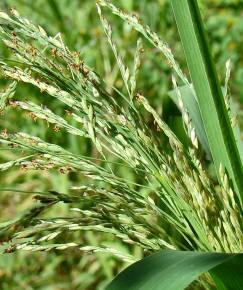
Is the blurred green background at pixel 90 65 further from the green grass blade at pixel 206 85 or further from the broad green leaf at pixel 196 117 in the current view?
the green grass blade at pixel 206 85

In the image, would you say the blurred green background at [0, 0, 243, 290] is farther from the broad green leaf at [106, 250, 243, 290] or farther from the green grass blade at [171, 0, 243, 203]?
the broad green leaf at [106, 250, 243, 290]

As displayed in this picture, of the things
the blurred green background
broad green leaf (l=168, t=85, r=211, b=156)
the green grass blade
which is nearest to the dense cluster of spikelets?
the green grass blade

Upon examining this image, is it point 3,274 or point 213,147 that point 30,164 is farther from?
point 3,274

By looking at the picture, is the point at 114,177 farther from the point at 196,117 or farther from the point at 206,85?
the point at 196,117

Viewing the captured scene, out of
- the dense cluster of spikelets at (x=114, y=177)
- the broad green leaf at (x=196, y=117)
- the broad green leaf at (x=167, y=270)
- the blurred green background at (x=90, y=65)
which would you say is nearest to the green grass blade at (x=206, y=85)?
the dense cluster of spikelets at (x=114, y=177)

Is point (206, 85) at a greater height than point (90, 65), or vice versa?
point (90, 65)

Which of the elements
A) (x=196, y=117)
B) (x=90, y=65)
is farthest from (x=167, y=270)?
(x=90, y=65)

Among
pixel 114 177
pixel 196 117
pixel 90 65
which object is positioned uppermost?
pixel 90 65
